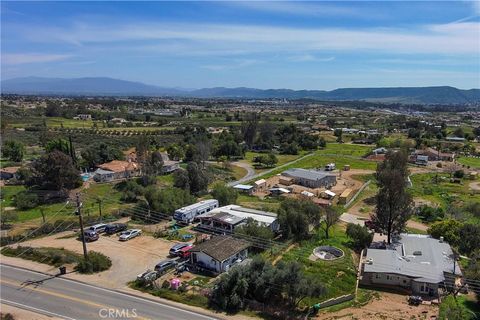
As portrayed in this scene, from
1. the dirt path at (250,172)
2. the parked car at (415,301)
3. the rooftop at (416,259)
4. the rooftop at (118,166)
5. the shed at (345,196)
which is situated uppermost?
the rooftop at (118,166)

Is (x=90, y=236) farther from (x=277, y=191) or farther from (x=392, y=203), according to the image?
(x=277, y=191)

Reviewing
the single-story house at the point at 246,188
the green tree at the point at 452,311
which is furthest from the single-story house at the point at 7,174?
the green tree at the point at 452,311

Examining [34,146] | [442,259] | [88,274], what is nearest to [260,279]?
[88,274]

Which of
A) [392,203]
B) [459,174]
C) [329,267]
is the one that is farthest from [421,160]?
[329,267]

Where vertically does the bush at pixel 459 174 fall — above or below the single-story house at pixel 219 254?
below

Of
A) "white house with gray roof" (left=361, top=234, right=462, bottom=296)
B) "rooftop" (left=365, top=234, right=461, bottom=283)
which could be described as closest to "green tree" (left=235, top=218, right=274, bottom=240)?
"white house with gray roof" (left=361, top=234, right=462, bottom=296)

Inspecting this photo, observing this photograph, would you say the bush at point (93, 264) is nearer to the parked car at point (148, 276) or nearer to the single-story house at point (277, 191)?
the parked car at point (148, 276)

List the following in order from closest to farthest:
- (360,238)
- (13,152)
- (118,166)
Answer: (360,238)
(118,166)
(13,152)
